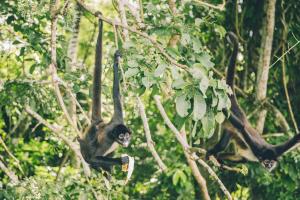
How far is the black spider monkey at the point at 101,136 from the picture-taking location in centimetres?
446

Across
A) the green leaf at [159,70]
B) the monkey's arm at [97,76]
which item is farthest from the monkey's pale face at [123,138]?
the green leaf at [159,70]

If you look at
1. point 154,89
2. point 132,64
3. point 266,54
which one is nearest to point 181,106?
point 132,64

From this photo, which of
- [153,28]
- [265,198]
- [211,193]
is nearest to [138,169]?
[211,193]

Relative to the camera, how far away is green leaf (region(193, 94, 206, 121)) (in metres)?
3.00

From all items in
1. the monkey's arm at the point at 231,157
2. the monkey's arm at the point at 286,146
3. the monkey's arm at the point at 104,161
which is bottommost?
the monkey's arm at the point at 231,157

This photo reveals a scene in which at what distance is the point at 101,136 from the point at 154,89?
1466 mm

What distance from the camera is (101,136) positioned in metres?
4.93

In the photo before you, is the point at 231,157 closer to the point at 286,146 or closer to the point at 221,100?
the point at 286,146

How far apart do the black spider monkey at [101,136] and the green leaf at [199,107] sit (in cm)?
141

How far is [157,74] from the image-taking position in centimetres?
Result: 317

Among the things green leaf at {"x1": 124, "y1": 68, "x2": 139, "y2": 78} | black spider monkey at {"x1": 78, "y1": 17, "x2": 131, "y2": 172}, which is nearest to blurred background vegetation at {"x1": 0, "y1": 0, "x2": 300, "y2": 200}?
green leaf at {"x1": 124, "y1": 68, "x2": 139, "y2": 78}

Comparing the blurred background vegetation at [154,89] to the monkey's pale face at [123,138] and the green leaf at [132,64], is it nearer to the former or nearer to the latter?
the green leaf at [132,64]

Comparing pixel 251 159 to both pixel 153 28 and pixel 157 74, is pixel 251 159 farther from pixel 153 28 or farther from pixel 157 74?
pixel 157 74

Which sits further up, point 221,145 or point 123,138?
point 123,138
